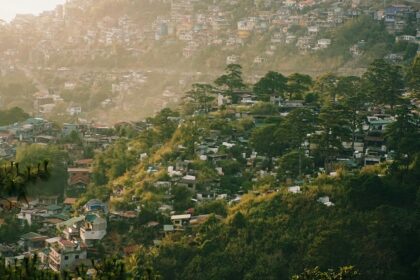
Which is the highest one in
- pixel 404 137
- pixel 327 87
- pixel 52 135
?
pixel 404 137

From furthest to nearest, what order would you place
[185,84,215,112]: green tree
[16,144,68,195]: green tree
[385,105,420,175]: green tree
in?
[185,84,215,112]: green tree → [16,144,68,195]: green tree → [385,105,420,175]: green tree

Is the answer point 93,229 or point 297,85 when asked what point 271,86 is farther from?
point 93,229

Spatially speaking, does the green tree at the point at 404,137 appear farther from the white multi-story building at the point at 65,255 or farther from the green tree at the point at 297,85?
the white multi-story building at the point at 65,255

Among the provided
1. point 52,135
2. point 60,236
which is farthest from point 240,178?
point 52,135

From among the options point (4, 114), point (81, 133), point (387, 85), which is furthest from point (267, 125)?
point (4, 114)

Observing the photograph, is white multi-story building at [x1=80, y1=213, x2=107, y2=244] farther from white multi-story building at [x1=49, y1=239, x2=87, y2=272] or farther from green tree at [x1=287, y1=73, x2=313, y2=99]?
green tree at [x1=287, y1=73, x2=313, y2=99]

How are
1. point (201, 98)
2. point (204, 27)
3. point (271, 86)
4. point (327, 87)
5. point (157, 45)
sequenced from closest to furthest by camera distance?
point (271, 86) → point (327, 87) → point (201, 98) → point (157, 45) → point (204, 27)

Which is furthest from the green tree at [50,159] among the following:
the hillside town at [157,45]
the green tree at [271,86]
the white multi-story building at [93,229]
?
the hillside town at [157,45]

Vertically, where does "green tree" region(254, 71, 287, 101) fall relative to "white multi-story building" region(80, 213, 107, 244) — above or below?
above

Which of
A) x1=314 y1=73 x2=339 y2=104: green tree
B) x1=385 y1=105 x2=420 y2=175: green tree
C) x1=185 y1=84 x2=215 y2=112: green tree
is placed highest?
x1=385 y1=105 x2=420 y2=175: green tree

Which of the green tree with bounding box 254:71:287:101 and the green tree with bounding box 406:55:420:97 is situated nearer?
the green tree with bounding box 406:55:420:97

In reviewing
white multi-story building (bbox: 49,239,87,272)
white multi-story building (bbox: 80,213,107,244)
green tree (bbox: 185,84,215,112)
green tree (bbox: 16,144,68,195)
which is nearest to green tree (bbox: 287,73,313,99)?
green tree (bbox: 185,84,215,112)

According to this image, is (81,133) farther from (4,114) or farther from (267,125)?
(267,125)
